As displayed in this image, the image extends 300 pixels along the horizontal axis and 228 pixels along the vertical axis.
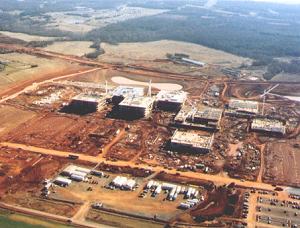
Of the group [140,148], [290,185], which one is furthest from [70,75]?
[290,185]

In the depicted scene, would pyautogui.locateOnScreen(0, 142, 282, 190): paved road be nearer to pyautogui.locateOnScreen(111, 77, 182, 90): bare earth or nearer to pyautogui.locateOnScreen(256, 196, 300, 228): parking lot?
pyautogui.locateOnScreen(256, 196, 300, 228): parking lot

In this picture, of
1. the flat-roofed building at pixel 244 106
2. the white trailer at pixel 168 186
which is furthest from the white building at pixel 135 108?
the white trailer at pixel 168 186

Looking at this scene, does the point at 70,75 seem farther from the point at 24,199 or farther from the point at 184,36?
the point at 184,36

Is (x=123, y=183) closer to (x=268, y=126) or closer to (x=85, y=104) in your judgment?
(x=85, y=104)

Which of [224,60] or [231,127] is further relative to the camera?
[224,60]

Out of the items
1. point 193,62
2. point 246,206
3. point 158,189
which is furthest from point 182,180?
point 193,62
